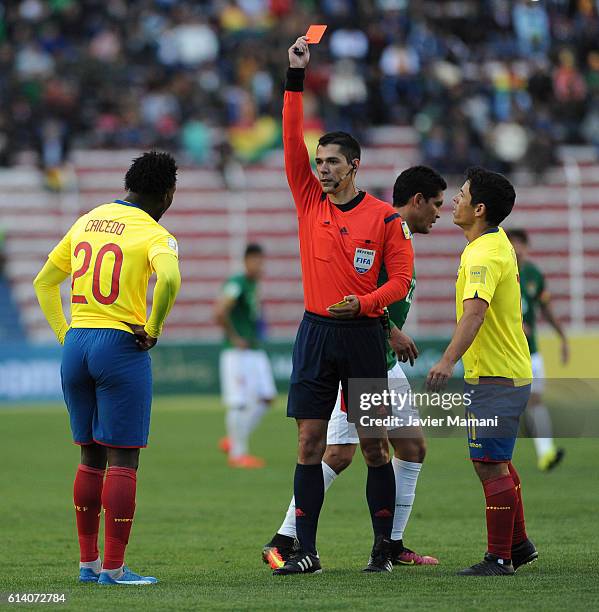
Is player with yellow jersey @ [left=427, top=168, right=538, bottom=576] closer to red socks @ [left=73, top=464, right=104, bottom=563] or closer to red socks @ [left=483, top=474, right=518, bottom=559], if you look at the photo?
red socks @ [left=483, top=474, right=518, bottom=559]

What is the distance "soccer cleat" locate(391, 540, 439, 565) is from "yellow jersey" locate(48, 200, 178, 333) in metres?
2.14

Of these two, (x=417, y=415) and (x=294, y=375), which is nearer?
(x=294, y=375)

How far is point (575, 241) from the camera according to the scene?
82.5 feet

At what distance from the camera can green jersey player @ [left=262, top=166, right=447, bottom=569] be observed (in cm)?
818

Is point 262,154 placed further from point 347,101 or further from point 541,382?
point 541,382

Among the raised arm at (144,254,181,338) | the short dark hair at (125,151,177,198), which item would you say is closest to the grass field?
the raised arm at (144,254,181,338)

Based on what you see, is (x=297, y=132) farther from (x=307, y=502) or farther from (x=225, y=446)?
(x=225, y=446)

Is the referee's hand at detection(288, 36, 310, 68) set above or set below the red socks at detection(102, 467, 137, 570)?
above

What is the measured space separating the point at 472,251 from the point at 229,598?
93.0 inches

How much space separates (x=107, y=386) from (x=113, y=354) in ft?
0.59

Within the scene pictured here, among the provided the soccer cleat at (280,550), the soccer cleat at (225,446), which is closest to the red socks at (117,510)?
the soccer cleat at (280,550)

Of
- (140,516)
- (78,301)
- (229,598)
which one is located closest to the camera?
(229,598)

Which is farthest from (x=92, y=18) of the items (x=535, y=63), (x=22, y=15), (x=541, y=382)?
(x=541, y=382)

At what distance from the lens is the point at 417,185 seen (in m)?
8.48
